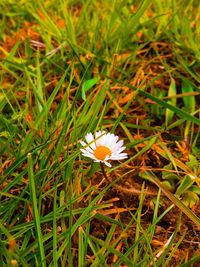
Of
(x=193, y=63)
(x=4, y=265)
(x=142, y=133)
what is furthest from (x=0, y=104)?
(x=193, y=63)

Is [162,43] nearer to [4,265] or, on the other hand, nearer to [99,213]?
[99,213]

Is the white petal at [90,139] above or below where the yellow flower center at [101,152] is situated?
above

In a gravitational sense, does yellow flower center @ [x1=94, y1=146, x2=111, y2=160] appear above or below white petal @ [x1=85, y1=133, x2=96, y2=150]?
below

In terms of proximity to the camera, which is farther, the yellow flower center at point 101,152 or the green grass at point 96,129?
the yellow flower center at point 101,152
